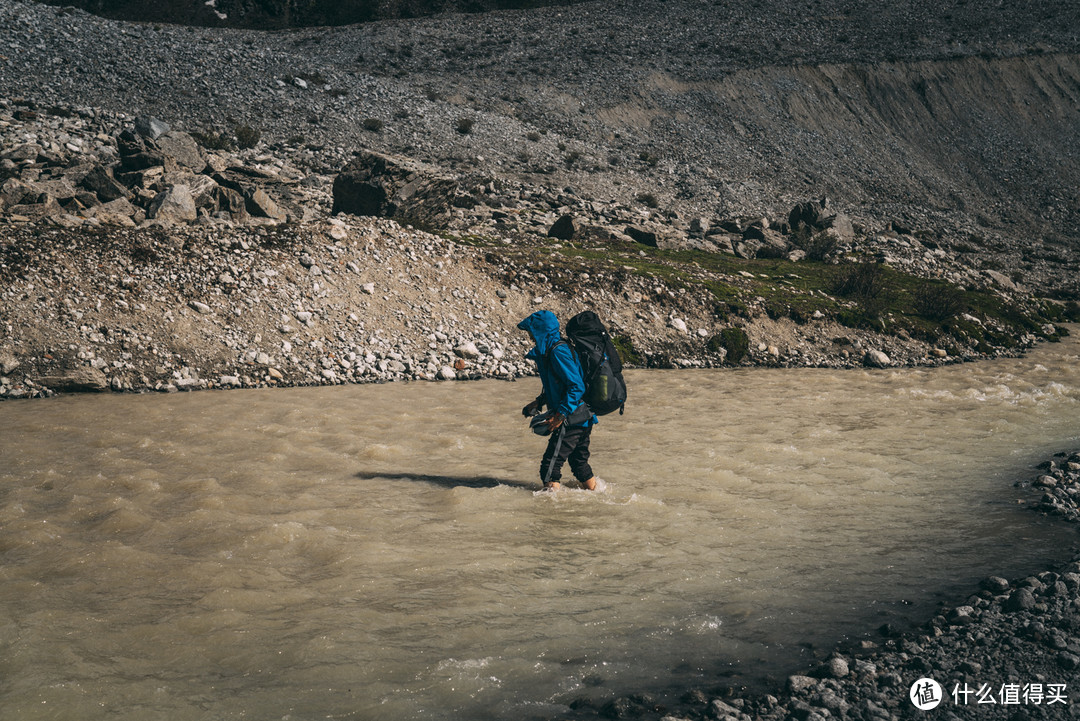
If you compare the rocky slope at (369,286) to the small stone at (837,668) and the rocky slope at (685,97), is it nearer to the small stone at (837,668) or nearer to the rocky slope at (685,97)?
the rocky slope at (685,97)

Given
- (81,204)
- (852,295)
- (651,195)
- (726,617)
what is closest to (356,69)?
(651,195)

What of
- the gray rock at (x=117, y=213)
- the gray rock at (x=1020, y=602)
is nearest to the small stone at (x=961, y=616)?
the gray rock at (x=1020, y=602)

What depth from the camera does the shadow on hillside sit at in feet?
27.7

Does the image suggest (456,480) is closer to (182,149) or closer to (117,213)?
(117,213)

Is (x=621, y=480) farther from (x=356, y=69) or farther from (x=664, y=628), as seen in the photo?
(x=356, y=69)

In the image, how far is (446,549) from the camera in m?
6.52

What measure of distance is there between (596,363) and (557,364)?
41 cm

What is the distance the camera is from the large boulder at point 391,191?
19219mm

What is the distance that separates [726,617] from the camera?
205 inches

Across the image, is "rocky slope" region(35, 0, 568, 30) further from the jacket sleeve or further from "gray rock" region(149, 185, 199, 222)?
the jacket sleeve

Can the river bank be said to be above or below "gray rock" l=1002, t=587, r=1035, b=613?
below

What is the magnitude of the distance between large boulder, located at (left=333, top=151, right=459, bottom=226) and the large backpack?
12340 millimetres

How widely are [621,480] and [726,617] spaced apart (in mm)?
3564

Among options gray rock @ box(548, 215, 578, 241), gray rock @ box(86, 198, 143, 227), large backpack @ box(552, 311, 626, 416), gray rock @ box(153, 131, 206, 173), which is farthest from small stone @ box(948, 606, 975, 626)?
gray rock @ box(153, 131, 206, 173)
